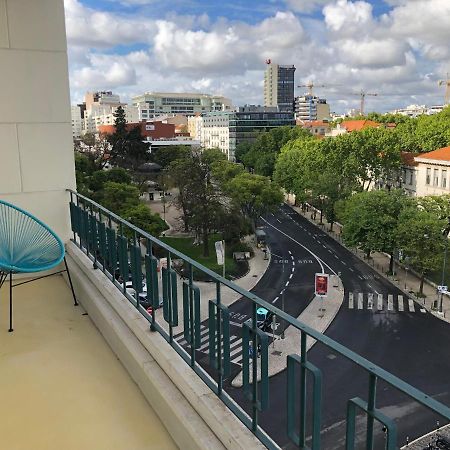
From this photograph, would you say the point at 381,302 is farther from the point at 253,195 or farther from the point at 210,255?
the point at 253,195

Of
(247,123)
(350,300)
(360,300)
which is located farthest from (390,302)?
Answer: (247,123)

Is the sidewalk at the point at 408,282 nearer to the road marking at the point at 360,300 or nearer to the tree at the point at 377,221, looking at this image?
the tree at the point at 377,221

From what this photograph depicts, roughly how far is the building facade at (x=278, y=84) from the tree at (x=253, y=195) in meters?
126

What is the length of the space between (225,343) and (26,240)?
211cm

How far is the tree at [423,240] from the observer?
19516mm

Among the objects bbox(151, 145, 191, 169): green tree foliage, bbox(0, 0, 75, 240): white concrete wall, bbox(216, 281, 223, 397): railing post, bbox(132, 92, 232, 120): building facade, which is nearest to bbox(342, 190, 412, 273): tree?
bbox(0, 0, 75, 240): white concrete wall

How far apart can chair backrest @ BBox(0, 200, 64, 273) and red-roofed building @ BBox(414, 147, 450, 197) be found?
2761 cm

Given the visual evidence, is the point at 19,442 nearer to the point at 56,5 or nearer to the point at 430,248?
the point at 56,5

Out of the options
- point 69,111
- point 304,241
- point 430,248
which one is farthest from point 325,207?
point 69,111

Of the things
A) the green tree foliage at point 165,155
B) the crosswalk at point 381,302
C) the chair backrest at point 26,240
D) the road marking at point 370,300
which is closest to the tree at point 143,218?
the crosswalk at point 381,302

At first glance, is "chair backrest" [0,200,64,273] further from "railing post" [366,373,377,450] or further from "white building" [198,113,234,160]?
"white building" [198,113,234,160]

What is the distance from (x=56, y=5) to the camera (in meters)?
3.85

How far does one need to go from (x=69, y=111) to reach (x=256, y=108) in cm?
7047

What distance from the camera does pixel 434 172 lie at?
28219 millimetres
